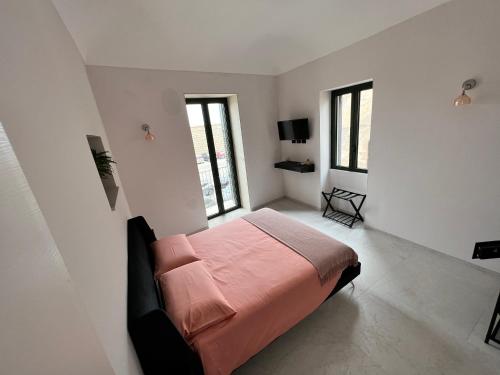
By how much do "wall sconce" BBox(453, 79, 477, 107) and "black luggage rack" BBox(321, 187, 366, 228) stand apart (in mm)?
1588

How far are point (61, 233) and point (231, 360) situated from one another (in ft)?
4.11

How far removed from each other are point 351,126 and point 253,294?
115 inches

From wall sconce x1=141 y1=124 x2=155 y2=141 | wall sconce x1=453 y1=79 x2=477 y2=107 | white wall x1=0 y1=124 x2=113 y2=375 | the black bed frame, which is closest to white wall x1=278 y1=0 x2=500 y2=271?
wall sconce x1=453 y1=79 x2=477 y2=107

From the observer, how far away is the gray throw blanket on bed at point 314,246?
1.72 meters

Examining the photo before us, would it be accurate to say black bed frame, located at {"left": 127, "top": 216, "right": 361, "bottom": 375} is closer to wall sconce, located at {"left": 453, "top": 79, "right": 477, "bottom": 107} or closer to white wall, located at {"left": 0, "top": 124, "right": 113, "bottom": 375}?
white wall, located at {"left": 0, "top": 124, "right": 113, "bottom": 375}

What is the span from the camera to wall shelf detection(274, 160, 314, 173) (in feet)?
12.1

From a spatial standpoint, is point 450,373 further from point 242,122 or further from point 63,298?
point 242,122

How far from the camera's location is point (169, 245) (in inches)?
77.2

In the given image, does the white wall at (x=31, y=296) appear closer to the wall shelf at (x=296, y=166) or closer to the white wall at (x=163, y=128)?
the white wall at (x=163, y=128)

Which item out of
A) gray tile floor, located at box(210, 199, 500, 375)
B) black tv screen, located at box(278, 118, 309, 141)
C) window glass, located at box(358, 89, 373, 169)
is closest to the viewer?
gray tile floor, located at box(210, 199, 500, 375)

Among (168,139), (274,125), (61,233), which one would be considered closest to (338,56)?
(274,125)

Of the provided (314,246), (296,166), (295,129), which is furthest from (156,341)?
(295,129)

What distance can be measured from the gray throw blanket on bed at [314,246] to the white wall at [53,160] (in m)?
1.39

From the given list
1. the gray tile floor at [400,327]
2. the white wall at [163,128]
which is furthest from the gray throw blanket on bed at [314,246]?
the white wall at [163,128]
